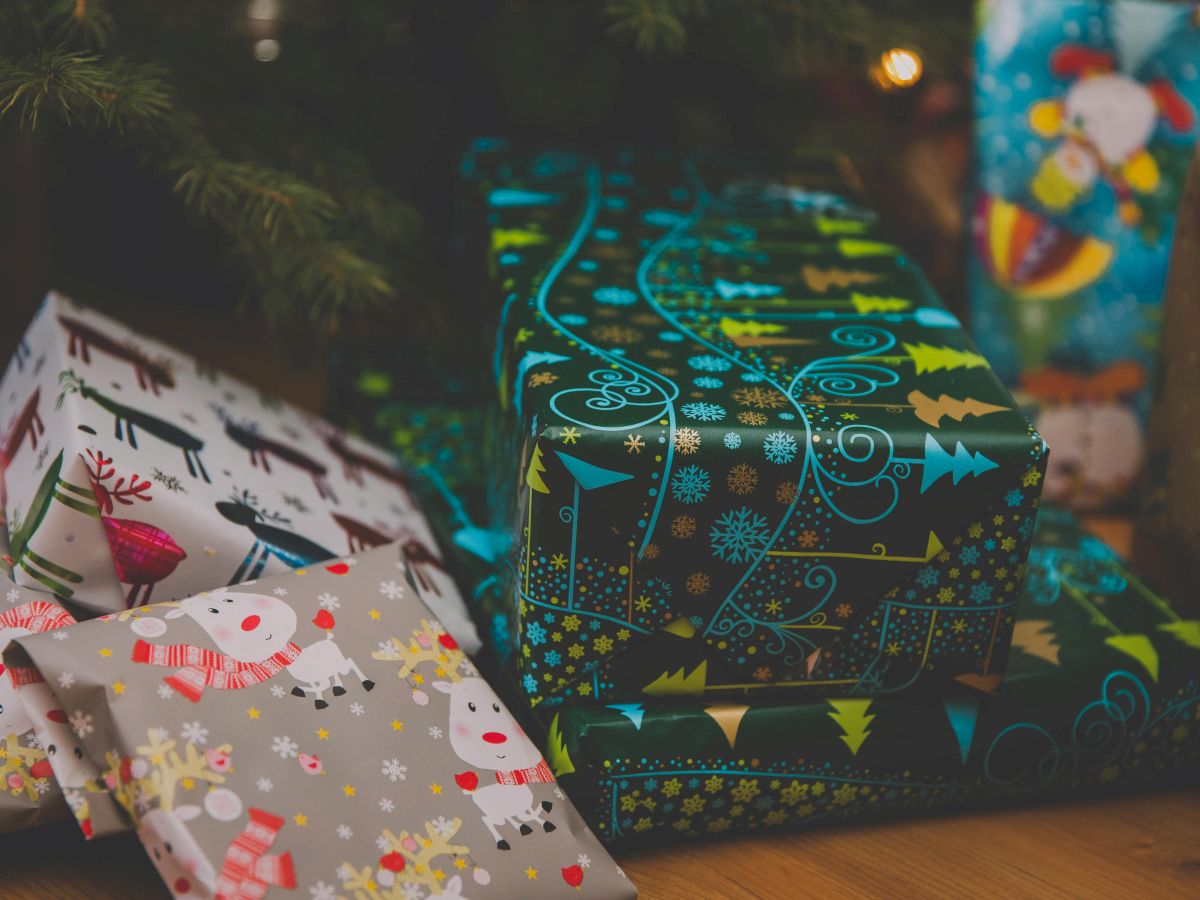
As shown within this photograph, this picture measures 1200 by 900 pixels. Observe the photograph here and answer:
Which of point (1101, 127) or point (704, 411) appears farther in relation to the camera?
point (1101, 127)

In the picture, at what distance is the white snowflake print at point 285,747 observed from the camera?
0.61 metres

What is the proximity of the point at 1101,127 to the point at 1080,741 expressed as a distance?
0.58 meters

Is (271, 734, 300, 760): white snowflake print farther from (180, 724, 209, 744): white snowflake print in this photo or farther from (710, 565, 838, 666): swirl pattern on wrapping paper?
(710, 565, 838, 666): swirl pattern on wrapping paper

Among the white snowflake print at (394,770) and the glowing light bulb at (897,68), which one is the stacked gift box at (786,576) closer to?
the white snowflake print at (394,770)

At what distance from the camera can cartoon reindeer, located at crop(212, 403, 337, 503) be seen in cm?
84

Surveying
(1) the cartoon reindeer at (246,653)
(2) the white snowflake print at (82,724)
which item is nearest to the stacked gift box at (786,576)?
(1) the cartoon reindeer at (246,653)

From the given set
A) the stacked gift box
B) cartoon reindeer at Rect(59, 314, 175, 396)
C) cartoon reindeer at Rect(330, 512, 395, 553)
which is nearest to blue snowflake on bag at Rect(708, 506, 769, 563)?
the stacked gift box

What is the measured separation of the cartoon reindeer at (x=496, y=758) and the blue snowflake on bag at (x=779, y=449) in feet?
0.70

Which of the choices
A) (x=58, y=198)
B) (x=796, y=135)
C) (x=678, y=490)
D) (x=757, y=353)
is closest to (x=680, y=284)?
(x=757, y=353)

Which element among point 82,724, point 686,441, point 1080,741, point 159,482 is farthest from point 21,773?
point 1080,741

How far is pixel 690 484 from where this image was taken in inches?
25.4

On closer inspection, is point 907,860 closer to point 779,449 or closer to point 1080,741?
point 1080,741

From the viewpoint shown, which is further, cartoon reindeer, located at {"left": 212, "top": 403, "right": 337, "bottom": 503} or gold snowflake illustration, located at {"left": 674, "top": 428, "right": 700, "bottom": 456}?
cartoon reindeer, located at {"left": 212, "top": 403, "right": 337, "bottom": 503}

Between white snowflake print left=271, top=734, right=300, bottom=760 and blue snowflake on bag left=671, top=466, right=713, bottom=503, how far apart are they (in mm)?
234
